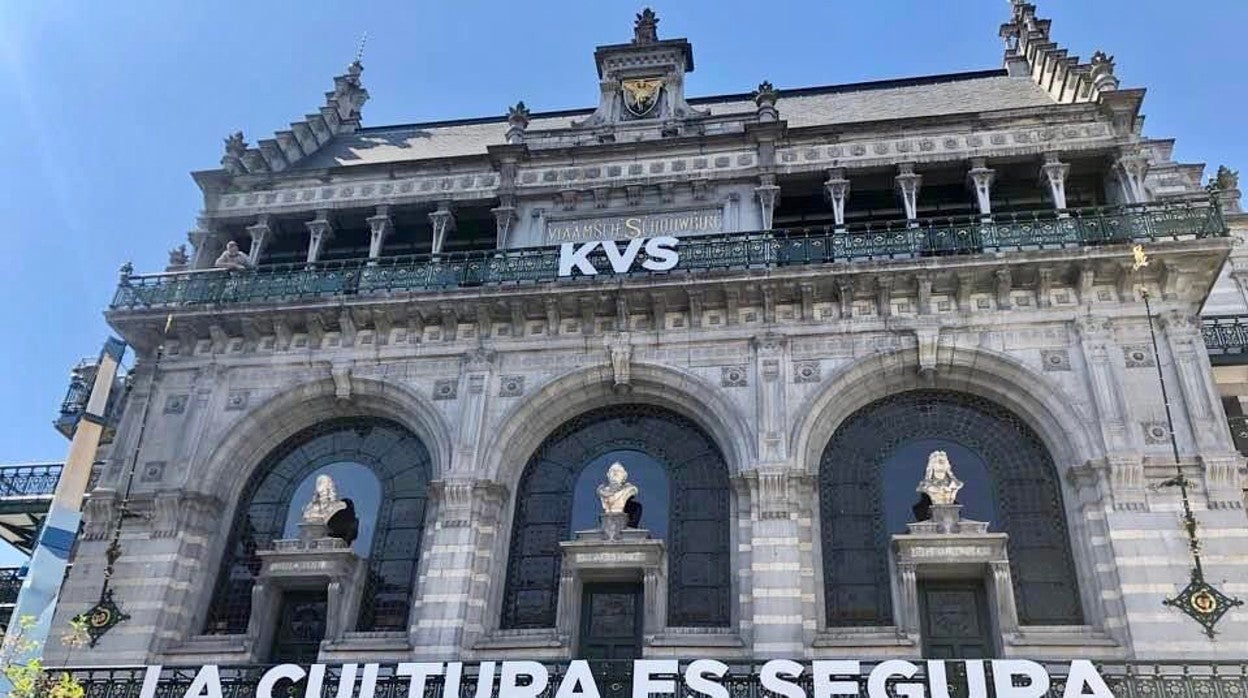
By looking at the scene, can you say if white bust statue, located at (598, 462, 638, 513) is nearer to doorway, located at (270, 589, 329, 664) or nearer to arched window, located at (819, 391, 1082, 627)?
arched window, located at (819, 391, 1082, 627)

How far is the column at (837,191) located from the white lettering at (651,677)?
10.6m

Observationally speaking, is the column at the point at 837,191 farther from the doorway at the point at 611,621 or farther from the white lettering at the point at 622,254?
the doorway at the point at 611,621

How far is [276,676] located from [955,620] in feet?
37.5

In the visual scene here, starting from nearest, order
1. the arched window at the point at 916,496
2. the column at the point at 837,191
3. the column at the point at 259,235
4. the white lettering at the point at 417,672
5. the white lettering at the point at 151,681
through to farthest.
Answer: the white lettering at the point at 417,672 < the white lettering at the point at 151,681 < the arched window at the point at 916,496 < the column at the point at 837,191 < the column at the point at 259,235

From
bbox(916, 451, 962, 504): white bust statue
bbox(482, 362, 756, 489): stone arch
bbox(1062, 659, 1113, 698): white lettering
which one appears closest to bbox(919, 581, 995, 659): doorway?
bbox(916, 451, 962, 504): white bust statue

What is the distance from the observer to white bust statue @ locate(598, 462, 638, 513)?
61.3 feet

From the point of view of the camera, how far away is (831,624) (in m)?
17.3

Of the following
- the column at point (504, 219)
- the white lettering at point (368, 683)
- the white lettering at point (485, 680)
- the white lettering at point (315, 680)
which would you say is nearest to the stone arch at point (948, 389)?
the white lettering at point (485, 680)

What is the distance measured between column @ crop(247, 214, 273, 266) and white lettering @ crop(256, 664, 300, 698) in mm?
10824

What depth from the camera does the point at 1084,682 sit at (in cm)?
1449

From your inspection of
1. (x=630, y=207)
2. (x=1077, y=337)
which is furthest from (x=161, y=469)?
(x=1077, y=337)

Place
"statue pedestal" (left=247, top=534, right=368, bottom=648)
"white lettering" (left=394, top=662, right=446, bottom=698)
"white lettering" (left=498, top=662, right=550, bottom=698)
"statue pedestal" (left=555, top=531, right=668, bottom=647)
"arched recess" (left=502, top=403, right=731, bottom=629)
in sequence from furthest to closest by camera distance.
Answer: "statue pedestal" (left=247, top=534, right=368, bottom=648) → "arched recess" (left=502, top=403, right=731, bottom=629) → "statue pedestal" (left=555, top=531, right=668, bottom=647) → "white lettering" (left=394, top=662, right=446, bottom=698) → "white lettering" (left=498, top=662, right=550, bottom=698)

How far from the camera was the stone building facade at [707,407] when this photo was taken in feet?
56.5

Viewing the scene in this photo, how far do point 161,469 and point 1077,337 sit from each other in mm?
18198
